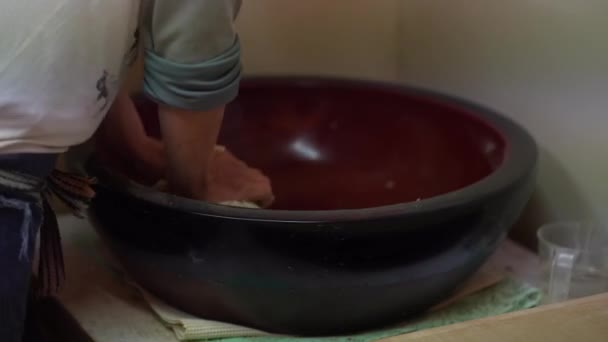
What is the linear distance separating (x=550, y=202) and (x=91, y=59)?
20.0 inches

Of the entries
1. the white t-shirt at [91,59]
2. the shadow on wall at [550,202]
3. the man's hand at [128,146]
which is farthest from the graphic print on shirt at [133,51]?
the shadow on wall at [550,202]

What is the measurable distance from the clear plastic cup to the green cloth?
0.02 m

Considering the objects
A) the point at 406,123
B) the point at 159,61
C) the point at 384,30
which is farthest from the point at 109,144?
the point at 384,30

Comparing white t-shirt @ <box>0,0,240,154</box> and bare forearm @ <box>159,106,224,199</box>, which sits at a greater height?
white t-shirt @ <box>0,0,240,154</box>

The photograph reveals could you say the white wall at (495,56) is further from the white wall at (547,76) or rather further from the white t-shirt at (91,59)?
the white t-shirt at (91,59)

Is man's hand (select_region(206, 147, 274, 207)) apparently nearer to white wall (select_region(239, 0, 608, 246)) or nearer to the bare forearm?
the bare forearm

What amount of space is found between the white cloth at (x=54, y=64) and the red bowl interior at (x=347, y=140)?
0.28 meters

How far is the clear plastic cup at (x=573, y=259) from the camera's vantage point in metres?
0.72

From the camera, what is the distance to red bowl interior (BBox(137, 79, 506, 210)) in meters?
0.86

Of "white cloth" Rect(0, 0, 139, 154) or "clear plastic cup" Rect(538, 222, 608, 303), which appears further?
"clear plastic cup" Rect(538, 222, 608, 303)

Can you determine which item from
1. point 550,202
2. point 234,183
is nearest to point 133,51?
point 234,183

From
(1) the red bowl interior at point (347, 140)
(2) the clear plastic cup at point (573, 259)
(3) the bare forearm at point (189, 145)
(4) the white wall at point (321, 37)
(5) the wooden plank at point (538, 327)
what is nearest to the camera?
(5) the wooden plank at point (538, 327)

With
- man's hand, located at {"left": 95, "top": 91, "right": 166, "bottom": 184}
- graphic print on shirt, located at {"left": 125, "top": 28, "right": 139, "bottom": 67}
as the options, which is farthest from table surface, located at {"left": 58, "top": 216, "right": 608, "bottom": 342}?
graphic print on shirt, located at {"left": 125, "top": 28, "right": 139, "bottom": 67}

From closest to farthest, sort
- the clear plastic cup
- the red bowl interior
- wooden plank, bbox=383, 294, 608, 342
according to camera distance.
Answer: wooden plank, bbox=383, 294, 608, 342, the clear plastic cup, the red bowl interior
